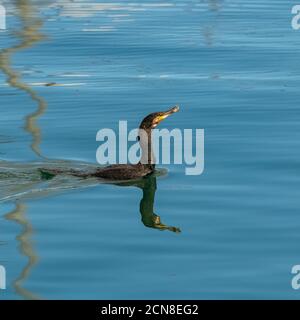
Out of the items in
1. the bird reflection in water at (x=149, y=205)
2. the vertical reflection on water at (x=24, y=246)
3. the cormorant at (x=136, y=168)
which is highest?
the cormorant at (x=136, y=168)

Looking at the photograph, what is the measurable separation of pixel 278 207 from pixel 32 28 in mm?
11204

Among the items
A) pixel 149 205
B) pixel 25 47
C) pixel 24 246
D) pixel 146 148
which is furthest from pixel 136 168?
pixel 25 47

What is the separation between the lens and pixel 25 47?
20734 millimetres

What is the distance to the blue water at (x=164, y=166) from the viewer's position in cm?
998

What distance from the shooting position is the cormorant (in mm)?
12781

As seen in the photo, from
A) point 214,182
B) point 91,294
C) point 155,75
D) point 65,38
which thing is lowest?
point 91,294

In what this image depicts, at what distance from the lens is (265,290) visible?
9492 mm

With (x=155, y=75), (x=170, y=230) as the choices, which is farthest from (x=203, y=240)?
(x=155, y=75)

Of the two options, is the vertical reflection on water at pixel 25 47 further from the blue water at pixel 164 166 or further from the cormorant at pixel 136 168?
the cormorant at pixel 136 168

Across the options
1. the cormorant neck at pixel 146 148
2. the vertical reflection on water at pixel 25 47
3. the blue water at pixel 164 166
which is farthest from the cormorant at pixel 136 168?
the vertical reflection on water at pixel 25 47

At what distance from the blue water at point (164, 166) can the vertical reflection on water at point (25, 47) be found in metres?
0.04

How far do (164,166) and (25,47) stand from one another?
7781mm

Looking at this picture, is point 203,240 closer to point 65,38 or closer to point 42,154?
point 42,154

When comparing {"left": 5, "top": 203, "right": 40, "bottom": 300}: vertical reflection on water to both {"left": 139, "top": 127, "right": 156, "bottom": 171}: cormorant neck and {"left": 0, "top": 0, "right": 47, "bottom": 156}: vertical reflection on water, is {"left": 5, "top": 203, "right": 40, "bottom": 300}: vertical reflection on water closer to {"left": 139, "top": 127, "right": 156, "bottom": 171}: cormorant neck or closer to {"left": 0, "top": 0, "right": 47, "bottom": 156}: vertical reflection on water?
{"left": 139, "top": 127, "right": 156, "bottom": 171}: cormorant neck
